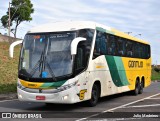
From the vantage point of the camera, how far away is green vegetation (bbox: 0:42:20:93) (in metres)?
22.4

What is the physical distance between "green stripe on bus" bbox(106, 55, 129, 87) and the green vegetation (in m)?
6.85

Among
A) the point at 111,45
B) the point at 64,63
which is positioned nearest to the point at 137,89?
the point at 111,45

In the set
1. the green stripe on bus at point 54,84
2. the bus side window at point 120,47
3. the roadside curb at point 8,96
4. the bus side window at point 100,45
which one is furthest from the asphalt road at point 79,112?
the bus side window at point 120,47

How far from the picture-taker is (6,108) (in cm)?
1388

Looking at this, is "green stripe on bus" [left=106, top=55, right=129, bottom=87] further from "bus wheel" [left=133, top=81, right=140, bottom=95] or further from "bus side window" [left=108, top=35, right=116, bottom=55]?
"bus wheel" [left=133, top=81, right=140, bottom=95]

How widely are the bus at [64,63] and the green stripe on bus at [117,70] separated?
56cm

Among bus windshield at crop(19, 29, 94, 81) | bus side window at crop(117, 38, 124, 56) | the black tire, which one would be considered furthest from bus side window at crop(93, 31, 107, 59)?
the black tire

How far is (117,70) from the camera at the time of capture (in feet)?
57.2

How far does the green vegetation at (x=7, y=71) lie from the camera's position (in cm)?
2241

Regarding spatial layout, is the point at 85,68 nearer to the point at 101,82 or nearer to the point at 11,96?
the point at 101,82

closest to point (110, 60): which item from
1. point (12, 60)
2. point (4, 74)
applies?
point (4, 74)

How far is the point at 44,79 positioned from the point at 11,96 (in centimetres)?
657

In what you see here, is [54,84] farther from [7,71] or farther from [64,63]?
[7,71]

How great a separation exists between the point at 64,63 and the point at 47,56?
704 mm
